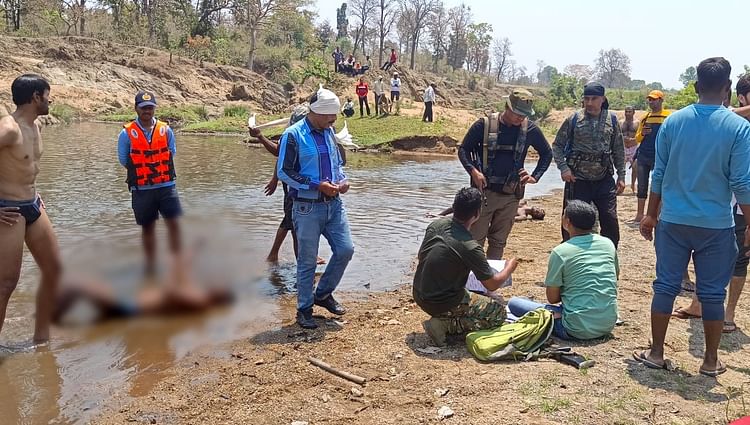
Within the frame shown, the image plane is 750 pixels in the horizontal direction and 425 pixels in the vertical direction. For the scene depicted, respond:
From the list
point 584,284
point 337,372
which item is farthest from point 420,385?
point 584,284

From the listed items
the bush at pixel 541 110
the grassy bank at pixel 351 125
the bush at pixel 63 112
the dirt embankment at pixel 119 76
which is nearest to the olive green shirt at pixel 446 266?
the grassy bank at pixel 351 125

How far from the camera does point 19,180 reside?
4547 millimetres

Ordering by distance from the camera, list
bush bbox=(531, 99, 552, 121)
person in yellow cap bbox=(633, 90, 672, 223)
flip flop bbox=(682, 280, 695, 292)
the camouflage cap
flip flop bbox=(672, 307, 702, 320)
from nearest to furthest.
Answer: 1. flip flop bbox=(672, 307, 702, 320)
2. the camouflage cap
3. flip flop bbox=(682, 280, 695, 292)
4. person in yellow cap bbox=(633, 90, 672, 223)
5. bush bbox=(531, 99, 552, 121)

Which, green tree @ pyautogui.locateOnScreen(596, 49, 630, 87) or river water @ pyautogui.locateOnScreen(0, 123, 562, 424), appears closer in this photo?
river water @ pyautogui.locateOnScreen(0, 123, 562, 424)

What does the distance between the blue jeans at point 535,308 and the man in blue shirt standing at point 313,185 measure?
139 cm

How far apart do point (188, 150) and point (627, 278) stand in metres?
16.4

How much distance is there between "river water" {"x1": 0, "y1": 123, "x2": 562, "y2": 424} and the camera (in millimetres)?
4293

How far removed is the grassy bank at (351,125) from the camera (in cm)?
2373

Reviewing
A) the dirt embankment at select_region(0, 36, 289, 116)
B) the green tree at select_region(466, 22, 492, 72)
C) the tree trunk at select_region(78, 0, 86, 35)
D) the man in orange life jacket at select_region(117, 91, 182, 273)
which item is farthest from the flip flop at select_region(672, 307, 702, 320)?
the green tree at select_region(466, 22, 492, 72)

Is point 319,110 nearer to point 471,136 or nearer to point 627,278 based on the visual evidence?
point 471,136

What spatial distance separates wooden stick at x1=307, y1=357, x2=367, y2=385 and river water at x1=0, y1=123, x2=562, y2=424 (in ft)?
3.05

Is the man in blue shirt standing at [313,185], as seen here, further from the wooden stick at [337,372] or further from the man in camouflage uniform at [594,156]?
the man in camouflage uniform at [594,156]

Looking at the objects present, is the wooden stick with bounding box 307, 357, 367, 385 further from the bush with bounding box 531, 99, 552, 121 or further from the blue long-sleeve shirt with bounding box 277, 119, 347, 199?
the bush with bounding box 531, 99, 552, 121

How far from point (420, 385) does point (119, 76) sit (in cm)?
3579
